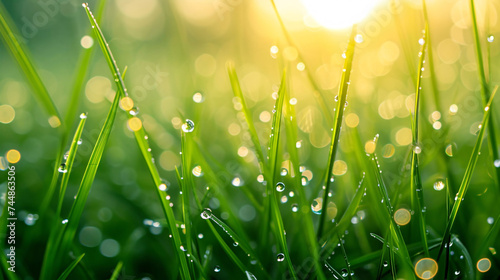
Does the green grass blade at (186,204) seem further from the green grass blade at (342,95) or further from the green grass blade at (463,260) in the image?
the green grass blade at (463,260)

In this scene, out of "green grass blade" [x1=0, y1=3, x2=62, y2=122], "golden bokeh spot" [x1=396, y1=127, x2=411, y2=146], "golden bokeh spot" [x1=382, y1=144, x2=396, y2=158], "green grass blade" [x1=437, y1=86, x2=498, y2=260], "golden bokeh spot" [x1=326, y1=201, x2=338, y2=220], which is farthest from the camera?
"golden bokeh spot" [x1=396, y1=127, x2=411, y2=146]

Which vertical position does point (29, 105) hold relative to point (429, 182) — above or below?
above

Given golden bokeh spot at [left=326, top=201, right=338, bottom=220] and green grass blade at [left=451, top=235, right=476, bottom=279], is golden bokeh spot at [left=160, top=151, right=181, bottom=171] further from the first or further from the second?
green grass blade at [left=451, top=235, right=476, bottom=279]

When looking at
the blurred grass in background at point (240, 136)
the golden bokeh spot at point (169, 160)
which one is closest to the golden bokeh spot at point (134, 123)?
the blurred grass in background at point (240, 136)

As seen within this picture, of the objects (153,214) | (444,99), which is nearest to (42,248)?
(153,214)

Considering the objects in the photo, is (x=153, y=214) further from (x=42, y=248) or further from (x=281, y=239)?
(x=281, y=239)

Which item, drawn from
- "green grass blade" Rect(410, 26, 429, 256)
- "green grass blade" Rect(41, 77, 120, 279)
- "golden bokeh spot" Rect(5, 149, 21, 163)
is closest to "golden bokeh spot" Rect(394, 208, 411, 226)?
"green grass blade" Rect(410, 26, 429, 256)
